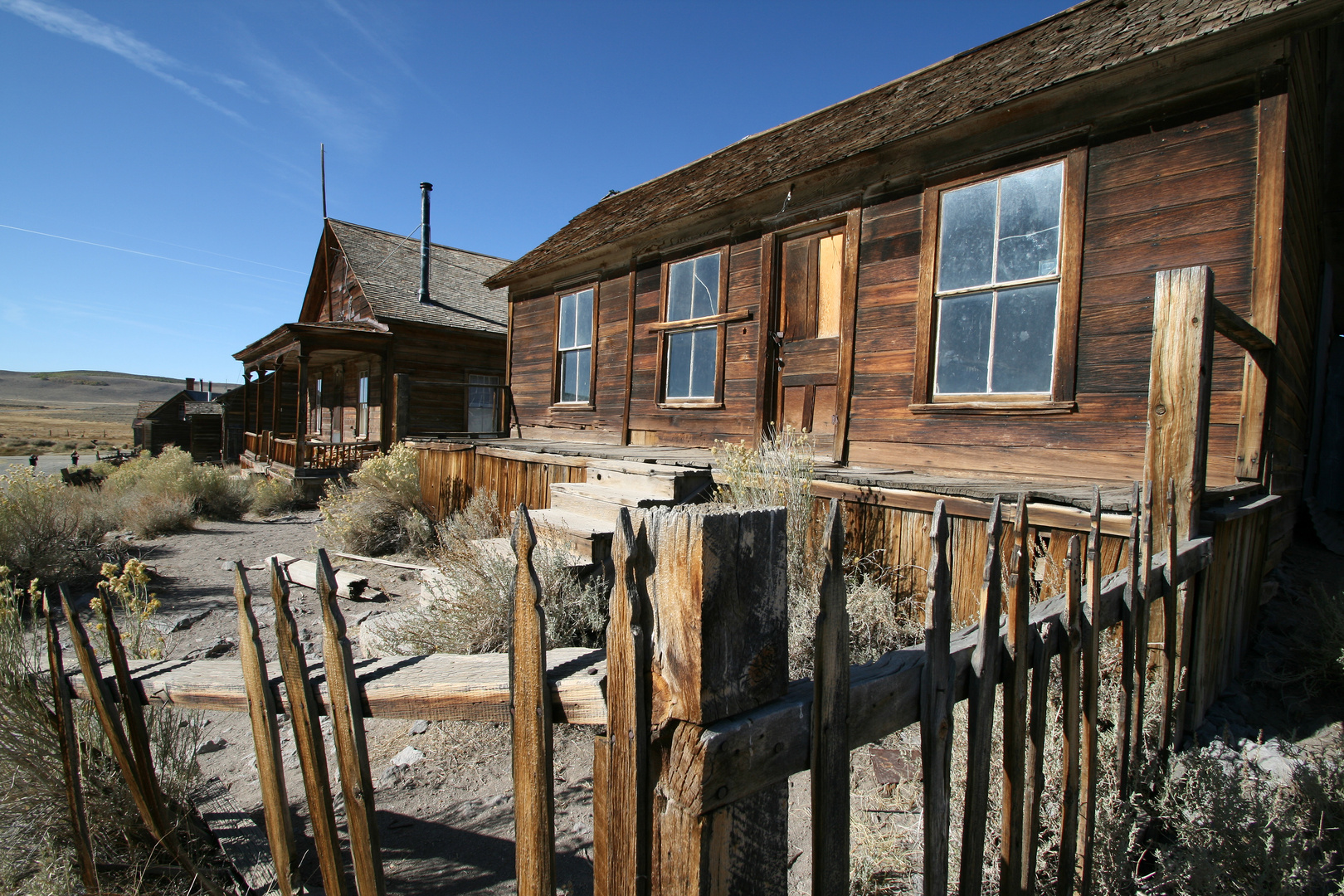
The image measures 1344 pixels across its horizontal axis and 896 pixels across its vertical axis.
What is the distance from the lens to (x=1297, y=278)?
16.2ft

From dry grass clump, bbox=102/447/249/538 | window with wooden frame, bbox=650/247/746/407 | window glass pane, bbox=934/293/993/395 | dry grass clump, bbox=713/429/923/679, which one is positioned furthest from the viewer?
dry grass clump, bbox=102/447/249/538

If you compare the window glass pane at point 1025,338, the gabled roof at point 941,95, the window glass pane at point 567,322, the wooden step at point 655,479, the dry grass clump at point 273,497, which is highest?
the gabled roof at point 941,95

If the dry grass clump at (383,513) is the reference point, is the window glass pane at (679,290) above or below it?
above

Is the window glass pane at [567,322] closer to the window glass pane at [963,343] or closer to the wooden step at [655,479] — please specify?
the wooden step at [655,479]

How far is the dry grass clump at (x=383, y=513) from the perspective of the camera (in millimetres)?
8570

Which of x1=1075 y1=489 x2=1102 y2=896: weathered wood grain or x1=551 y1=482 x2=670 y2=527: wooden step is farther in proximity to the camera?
x1=551 y1=482 x2=670 y2=527: wooden step

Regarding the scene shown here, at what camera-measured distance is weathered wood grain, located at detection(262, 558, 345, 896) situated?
1208 millimetres

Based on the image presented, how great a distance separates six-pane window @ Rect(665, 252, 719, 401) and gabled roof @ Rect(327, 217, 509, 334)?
976 cm

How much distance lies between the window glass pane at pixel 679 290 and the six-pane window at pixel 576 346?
1.74 metres

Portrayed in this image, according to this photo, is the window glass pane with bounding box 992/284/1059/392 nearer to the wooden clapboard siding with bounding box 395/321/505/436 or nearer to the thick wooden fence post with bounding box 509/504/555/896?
the thick wooden fence post with bounding box 509/504/555/896

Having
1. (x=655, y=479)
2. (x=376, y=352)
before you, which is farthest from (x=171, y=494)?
(x=655, y=479)

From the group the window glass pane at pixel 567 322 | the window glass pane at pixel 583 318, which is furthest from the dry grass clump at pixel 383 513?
the window glass pane at pixel 583 318

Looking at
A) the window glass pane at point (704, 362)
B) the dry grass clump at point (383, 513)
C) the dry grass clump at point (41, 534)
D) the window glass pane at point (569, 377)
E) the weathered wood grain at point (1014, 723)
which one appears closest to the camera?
the weathered wood grain at point (1014, 723)

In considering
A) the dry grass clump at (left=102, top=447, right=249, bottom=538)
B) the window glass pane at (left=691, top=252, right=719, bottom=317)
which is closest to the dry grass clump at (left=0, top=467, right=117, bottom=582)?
the dry grass clump at (left=102, top=447, right=249, bottom=538)
